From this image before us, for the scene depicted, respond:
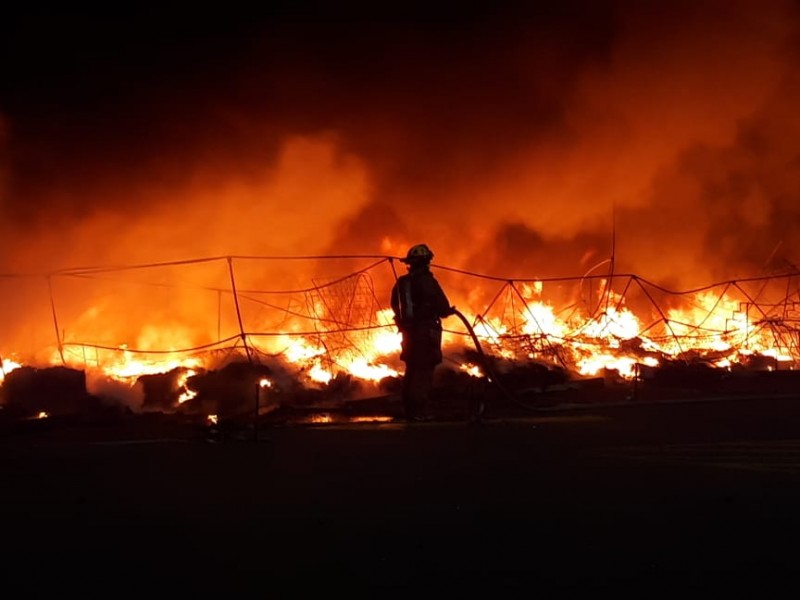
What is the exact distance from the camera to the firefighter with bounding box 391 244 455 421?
11094 millimetres

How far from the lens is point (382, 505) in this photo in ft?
20.1

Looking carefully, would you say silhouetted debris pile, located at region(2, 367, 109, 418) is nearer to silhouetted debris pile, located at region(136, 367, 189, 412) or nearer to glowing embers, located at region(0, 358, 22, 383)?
glowing embers, located at region(0, 358, 22, 383)

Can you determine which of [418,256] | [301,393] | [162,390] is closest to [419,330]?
[418,256]

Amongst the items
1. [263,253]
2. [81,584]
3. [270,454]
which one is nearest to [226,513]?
[81,584]

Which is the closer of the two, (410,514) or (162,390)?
(410,514)

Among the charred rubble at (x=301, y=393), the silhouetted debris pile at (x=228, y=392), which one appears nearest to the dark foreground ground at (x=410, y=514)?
the charred rubble at (x=301, y=393)

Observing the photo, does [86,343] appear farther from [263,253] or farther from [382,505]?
[382,505]

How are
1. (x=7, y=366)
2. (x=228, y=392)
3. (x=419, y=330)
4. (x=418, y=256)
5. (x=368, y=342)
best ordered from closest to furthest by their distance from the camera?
(x=419, y=330), (x=418, y=256), (x=228, y=392), (x=7, y=366), (x=368, y=342)

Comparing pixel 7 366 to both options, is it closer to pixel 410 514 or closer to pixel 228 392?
pixel 228 392

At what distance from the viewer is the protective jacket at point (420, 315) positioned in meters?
11.1

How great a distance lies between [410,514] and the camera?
5902 mm

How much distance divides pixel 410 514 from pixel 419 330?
5332 mm

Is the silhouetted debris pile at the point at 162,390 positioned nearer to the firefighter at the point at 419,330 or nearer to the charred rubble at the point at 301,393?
the charred rubble at the point at 301,393

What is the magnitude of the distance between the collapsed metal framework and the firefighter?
10.9 feet
